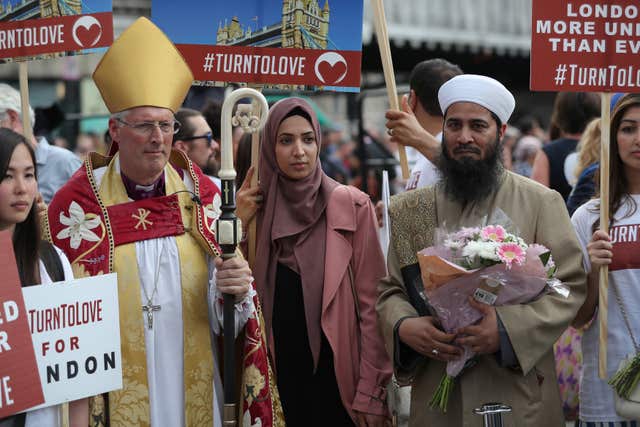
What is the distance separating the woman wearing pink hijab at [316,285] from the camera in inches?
202

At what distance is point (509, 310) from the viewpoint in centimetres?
452

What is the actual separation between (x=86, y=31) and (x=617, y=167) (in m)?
2.89

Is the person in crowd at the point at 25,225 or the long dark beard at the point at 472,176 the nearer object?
the person in crowd at the point at 25,225

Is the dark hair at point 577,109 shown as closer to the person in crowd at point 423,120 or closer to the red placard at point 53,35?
the person in crowd at point 423,120

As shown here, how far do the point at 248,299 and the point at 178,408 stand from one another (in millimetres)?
620

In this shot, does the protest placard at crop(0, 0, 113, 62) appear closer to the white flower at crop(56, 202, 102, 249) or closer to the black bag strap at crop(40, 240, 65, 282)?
the white flower at crop(56, 202, 102, 249)

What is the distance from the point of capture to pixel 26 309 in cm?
404

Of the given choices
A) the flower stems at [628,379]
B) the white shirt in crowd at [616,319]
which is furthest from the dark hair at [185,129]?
the flower stems at [628,379]

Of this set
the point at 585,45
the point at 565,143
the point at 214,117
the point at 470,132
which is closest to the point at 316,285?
the point at 470,132

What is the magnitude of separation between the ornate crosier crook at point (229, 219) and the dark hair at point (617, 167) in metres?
1.76

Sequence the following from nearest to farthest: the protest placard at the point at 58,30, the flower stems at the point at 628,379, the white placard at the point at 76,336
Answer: the white placard at the point at 76,336 → the flower stems at the point at 628,379 → the protest placard at the point at 58,30

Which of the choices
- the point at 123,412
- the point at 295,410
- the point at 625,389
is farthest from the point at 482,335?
the point at 123,412

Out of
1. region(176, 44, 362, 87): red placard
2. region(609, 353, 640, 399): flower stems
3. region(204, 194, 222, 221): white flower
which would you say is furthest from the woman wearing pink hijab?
region(609, 353, 640, 399): flower stems

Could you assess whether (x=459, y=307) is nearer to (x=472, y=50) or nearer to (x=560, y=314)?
(x=560, y=314)
